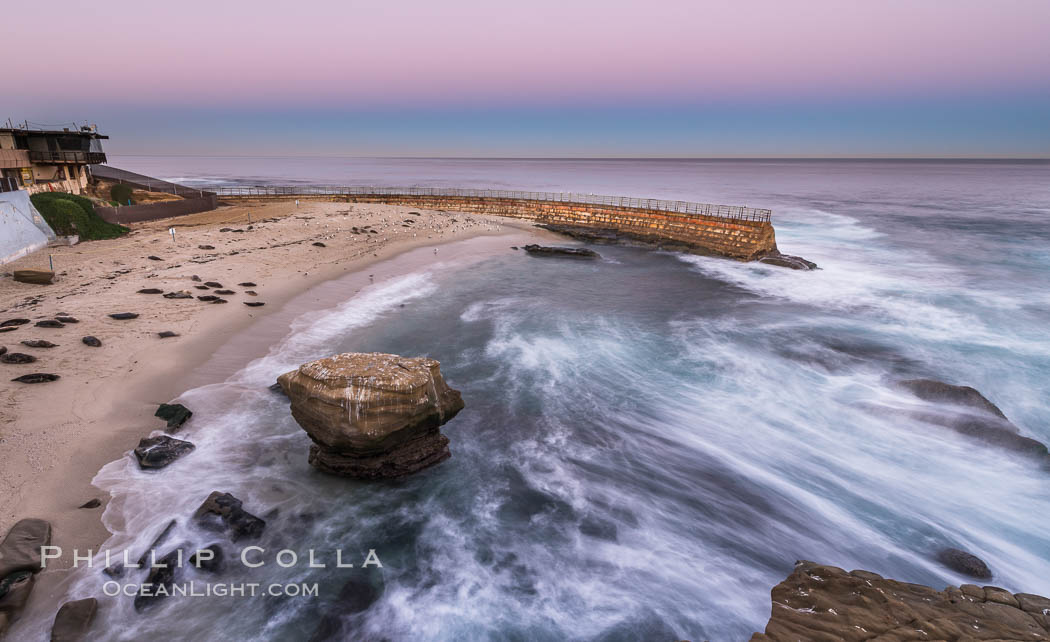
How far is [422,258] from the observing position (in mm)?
32250

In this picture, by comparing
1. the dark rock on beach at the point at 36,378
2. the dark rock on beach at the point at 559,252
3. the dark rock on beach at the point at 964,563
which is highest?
the dark rock on beach at the point at 559,252

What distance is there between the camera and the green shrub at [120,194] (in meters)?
41.9

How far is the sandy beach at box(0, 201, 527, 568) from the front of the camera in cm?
841

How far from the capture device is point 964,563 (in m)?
9.14

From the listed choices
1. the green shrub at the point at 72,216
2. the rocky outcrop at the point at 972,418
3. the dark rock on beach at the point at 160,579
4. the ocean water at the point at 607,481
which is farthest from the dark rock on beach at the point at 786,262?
the green shrub at the point at 72,216

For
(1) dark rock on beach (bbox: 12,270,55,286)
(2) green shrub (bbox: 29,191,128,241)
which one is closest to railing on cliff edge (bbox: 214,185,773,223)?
(2) green shrub (bbox: 29,191,128,241)

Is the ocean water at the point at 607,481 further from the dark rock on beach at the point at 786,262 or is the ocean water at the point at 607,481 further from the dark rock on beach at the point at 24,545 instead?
the dark rock on beach at the point at 786,262

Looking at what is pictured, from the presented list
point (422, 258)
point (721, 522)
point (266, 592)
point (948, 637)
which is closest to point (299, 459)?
point (266, 592)

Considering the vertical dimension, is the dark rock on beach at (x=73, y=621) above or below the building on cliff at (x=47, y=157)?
below

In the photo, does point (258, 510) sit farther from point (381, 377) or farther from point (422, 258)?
point (422, 258)

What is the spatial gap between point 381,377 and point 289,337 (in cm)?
939

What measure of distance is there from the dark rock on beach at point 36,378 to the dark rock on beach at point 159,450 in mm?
3626

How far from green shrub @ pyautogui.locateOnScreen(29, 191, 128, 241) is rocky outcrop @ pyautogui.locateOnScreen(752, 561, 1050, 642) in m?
36.9

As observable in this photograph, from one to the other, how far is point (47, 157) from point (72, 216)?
60.2ft
